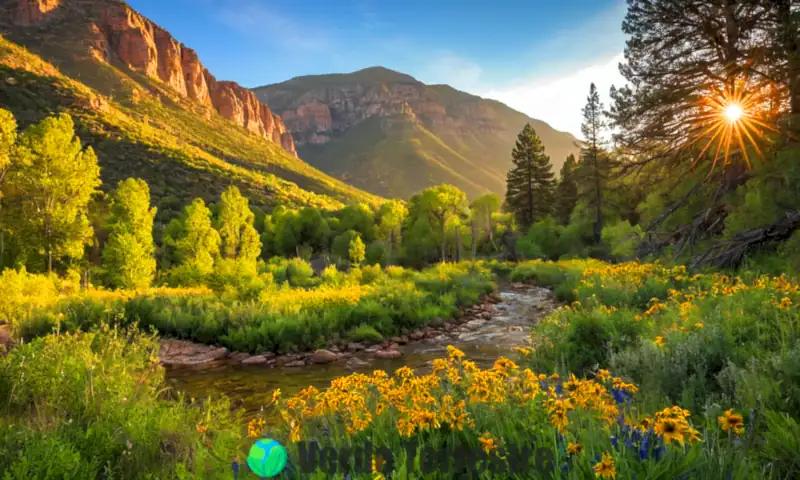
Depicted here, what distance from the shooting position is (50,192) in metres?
18.4

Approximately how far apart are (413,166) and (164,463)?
156 m

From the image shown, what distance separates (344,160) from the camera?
182 meters

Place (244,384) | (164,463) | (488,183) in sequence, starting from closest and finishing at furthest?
(164,463) → (244,384) → (488,183)

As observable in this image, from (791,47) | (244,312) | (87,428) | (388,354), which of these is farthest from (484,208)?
(87,428)

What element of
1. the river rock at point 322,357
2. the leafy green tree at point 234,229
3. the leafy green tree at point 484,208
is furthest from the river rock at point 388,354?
the leafy green tree at point 484,208

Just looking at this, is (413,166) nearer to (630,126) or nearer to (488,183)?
(488,183)

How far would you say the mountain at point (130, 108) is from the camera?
176 ft

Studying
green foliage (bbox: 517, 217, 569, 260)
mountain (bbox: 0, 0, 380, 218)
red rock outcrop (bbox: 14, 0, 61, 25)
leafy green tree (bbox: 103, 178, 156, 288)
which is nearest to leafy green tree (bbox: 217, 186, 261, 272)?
leafy green tree (bbox: 103, 178, 156, 288)

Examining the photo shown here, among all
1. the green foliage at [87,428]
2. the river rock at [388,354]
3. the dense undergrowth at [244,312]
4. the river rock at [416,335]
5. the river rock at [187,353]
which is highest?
the green foliage at [87,428]

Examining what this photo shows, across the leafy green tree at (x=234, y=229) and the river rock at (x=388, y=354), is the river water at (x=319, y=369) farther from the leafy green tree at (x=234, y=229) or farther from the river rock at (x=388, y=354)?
the leafy green tree at (x=234, y=229)

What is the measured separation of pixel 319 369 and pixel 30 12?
138m

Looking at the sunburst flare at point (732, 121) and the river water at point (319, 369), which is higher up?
the sunburst flare at point (732, 121)

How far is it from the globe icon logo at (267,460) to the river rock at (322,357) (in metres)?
9.32

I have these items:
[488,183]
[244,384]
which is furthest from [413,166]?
[244,384]
